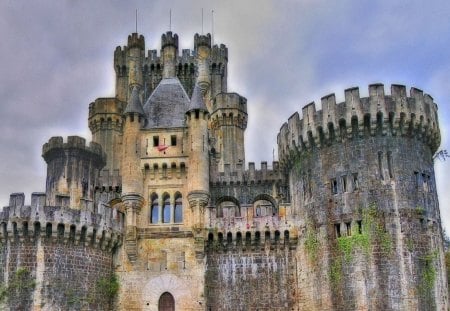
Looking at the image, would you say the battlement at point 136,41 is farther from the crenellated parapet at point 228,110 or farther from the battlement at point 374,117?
the battlement at point 374,117

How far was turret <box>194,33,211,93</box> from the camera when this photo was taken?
5056 cm

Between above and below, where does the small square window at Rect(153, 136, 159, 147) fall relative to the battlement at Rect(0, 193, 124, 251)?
above

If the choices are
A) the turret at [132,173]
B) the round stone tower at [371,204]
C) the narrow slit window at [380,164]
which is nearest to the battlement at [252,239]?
the round stone tower at [371,204]

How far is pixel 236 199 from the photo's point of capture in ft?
134

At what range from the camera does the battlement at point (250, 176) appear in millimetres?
40906

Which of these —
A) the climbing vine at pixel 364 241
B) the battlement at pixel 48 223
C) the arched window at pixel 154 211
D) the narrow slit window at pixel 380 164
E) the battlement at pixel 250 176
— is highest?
the battlement at pixel 250 176

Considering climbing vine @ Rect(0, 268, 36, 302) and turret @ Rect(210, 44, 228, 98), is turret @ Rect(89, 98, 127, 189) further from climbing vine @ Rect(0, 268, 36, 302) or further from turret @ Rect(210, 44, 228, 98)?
climbing vine @ Rect(0, 268, 36, 302)

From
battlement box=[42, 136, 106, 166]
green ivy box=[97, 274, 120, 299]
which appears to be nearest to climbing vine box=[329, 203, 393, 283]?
green ivy box=[97, 274, 120, 299]

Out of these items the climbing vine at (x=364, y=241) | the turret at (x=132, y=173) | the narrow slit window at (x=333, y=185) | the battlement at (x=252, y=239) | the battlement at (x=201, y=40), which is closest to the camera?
the climbing vine at (x=364, y=241)

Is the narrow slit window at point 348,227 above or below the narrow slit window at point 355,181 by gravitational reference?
below

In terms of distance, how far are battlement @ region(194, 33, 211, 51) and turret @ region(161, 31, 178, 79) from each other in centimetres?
185

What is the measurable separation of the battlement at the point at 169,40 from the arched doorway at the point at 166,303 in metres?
24.2

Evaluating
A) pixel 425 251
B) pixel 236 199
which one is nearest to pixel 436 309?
pixel 425 251

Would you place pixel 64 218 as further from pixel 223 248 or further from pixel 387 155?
pixel 387 155
